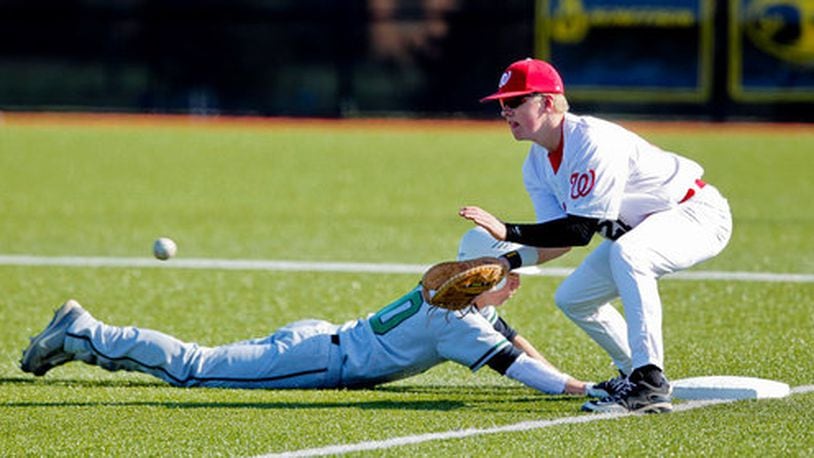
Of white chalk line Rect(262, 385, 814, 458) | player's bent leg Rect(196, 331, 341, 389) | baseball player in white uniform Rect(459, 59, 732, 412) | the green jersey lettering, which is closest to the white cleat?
player's bent leg Rect(196, 331, 341, 389)

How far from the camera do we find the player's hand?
22.7 ft

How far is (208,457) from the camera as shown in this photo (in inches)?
252

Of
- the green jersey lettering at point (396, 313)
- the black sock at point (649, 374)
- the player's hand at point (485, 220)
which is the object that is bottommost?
the black sock at point (649, 374)

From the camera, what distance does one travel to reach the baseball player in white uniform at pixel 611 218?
7.14m

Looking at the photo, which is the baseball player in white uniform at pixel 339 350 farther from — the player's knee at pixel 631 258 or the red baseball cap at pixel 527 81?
the red baseball cap at pixel 527 81

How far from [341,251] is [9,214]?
4.35 meters

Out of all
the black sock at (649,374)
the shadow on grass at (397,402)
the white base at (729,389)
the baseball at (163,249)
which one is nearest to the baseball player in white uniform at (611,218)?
the black sock at (649,374)

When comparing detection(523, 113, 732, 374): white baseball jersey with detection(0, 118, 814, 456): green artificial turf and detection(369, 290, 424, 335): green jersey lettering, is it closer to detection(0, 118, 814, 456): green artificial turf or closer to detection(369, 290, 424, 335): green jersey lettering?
detection(0, 118, 814, 456): green artificial turf

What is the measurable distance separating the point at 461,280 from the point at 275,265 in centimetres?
599

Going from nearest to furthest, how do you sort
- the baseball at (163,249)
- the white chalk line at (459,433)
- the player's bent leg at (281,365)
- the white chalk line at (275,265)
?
the white chalk line at (459,433) → the player's bent leg at (281,365) → the baseball at (163,249) → the white chalk line at (275,265)

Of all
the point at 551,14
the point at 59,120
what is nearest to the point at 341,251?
the point at 551,14

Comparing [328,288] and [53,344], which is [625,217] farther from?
[328,288]


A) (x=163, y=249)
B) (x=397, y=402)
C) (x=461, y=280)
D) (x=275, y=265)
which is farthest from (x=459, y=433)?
(x=275, y=265)

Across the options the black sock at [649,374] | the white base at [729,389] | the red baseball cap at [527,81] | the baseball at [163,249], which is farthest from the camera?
the baseball at [163,249]
